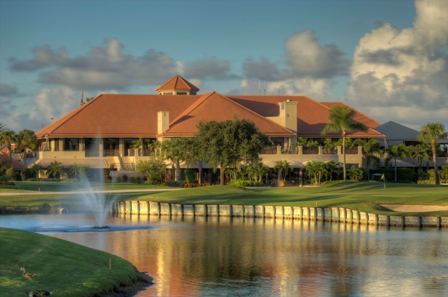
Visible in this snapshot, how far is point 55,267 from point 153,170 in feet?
246

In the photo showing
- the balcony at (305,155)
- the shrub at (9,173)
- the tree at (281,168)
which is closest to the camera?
the shrub at (9,173)

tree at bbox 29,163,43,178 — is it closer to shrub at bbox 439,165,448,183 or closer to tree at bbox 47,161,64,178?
tree at bbox 47,161,64,178

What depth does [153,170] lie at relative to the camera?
108m

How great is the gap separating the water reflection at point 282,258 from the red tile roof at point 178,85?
74190 millimetres

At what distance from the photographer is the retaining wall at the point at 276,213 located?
6400 cm

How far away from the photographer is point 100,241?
175ft

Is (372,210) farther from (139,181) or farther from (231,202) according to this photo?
(139,181)

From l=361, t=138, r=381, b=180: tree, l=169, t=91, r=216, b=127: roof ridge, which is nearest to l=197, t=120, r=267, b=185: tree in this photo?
l=169, t=91, r=216, b=127: roof ridge

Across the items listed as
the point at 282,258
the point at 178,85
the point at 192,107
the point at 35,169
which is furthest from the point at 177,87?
the point at 282,258

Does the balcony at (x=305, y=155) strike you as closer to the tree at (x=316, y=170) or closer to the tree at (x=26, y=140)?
the tree at (x=316, y=170)

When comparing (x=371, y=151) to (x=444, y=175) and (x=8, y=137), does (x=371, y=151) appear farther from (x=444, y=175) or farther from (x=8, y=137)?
(x=8, y=137)

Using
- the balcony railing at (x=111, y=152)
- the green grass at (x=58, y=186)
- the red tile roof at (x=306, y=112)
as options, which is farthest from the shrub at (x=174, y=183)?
the red tile roof at (x=306, y=112)

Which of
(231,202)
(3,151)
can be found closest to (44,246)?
(231,202)

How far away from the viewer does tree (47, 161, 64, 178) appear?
11156cm
